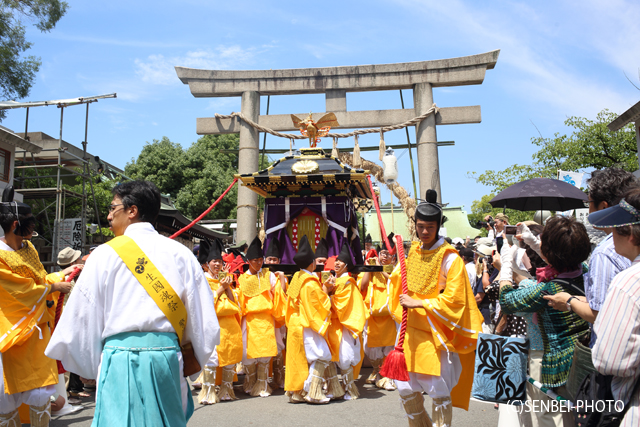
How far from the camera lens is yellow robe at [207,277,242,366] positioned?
5.64 metres

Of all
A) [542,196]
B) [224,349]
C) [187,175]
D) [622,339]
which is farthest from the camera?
[187,175]

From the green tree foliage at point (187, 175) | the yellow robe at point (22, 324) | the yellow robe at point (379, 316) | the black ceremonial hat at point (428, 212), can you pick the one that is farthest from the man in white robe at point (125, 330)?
the green tree foliage at point (187, 175)

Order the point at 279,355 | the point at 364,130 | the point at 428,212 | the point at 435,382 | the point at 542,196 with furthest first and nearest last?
the point at 364,130, the point at 279,355, the point at 542,196, the point at 428,212, the point at 435,382

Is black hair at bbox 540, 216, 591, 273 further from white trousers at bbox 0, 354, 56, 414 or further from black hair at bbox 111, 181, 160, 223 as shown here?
white trousers at bbox 0, 354, 56, 414

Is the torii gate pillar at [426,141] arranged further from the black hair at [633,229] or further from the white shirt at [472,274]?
the black hair at [633,229]

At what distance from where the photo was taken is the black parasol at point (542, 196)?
5.14 meters

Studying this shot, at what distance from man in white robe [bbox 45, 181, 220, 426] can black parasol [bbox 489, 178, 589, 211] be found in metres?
4.06

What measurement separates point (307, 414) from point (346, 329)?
1157mm

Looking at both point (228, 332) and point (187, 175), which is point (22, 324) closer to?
point (228, 332)

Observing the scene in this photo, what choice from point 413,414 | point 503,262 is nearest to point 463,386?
point 413,414

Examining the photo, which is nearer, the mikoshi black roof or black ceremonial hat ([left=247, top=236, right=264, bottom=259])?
black ceremonial hat ([left=247, top=236, right=264, bottom=259])

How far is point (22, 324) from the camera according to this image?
3.54 meters

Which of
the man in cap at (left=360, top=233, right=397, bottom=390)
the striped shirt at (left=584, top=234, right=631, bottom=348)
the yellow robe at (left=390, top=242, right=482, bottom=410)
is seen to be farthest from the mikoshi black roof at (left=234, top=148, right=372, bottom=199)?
the striped shirt at (left=584, top=234, right=631, bottom=348)

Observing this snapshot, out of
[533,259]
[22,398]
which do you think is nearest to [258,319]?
[22,398]
